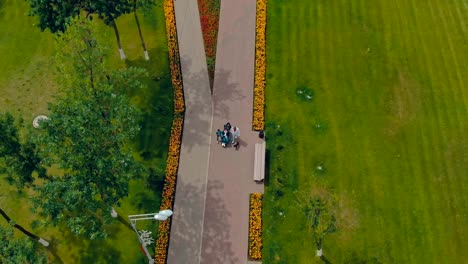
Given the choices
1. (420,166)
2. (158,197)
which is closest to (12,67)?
(158,197)

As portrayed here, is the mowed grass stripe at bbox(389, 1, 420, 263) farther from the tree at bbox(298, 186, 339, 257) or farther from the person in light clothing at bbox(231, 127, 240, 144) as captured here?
the person in light clothing at bbox(231, 127, 240, 144)

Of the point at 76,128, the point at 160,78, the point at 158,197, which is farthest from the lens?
the point at 160,78

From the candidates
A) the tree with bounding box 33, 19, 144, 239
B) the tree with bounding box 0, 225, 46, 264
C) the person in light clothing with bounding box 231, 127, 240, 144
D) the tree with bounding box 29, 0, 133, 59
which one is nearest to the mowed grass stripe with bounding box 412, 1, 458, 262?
the person in light clothing with bounding box 231, 127, 240, 144

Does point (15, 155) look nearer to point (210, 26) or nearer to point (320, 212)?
point (320, 212)

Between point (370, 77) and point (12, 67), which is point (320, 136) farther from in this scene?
point (12, 67)

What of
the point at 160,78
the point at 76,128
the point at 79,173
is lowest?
the point at 79,173

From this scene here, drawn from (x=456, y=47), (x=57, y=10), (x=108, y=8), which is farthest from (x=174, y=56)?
(x=456, y=47)

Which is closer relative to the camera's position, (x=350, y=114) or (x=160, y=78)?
(x=350, y=114)
